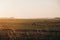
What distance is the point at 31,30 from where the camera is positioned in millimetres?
1172

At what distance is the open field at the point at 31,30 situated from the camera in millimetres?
1163

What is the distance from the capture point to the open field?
1163 mm

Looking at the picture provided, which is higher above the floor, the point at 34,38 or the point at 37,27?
the point at 37,27

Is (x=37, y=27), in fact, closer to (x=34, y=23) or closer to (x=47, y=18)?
(x=34, y=23)

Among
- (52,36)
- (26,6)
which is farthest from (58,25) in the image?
(26,6)

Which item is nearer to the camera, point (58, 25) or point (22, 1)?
point (58, 25)

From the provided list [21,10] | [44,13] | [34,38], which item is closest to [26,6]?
[21,10]

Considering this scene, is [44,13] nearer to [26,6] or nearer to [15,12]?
[26,6]

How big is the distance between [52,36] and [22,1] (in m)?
0.53

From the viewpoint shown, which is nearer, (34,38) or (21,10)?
(34,38)

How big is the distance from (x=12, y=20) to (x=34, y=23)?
23 centimetres

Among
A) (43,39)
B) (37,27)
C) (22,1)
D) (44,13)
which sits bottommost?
(43,39)

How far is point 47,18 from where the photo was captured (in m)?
1.24

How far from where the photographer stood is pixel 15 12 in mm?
1326
